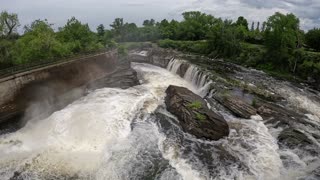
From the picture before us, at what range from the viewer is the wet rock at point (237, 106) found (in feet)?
83.0

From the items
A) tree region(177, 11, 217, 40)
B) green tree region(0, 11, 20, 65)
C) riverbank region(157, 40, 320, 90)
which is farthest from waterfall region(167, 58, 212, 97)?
tree region(177, 11, 217, 40)

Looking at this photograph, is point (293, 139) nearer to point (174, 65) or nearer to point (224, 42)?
point (174, 65)

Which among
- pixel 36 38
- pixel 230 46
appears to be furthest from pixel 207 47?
pixel 36 38

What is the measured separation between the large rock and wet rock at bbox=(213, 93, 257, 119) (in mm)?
2946

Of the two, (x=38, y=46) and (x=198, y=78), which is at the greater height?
(x=38, y=46)

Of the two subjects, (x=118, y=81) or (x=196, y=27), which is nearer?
(x=118, y=81)

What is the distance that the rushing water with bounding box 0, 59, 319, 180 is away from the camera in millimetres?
16938

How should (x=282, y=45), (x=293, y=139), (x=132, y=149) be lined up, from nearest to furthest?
(x=132, y=149)
(x=293, y=139)
(x=282, y=45)

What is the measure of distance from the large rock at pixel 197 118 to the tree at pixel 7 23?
25335mm

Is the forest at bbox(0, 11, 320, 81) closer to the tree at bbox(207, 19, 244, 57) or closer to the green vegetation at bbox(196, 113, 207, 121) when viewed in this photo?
the tree at bbox(207, 19, 244, 57)

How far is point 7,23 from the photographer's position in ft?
123

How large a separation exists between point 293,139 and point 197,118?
703 cm

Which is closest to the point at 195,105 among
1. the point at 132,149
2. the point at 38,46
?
the point at 132,149

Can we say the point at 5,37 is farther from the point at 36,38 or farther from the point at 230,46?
the point at 230,46
